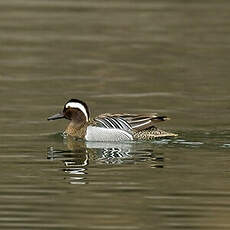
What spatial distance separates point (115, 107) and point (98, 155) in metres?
3.37

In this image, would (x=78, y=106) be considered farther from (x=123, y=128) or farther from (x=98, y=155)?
(x=98, y=155)

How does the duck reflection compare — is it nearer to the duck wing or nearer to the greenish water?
the greenish water

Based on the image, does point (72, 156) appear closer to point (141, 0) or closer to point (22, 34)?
point (22, 34)

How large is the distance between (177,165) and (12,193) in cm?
234

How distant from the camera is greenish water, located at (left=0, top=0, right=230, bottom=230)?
1260 cm

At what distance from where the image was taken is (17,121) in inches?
697

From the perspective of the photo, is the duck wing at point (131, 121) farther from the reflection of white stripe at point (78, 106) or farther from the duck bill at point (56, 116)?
the duck bill at point (56, 116)

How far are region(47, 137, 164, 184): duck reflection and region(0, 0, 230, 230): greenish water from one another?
20mm

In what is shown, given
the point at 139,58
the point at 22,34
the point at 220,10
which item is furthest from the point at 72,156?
the point at 220,10

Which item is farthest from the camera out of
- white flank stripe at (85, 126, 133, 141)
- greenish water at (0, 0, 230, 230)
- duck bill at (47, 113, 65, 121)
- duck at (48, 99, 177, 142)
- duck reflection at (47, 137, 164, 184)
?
duck bill at (47, 113, 65, 121)

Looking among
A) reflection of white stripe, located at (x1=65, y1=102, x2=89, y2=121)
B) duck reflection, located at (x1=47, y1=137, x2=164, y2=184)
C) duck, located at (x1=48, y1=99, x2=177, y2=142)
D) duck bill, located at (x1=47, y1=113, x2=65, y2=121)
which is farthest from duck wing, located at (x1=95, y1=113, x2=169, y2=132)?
duck bill, located at (x1=47, y1=113, x2=65, y2=121)

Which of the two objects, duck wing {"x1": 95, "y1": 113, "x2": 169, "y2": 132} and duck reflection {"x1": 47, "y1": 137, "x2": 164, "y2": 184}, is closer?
duck reflection {"x1": 47, "y1": 137, "x2": 164, "y2": 184}

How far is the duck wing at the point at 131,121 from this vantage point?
54.1 feet

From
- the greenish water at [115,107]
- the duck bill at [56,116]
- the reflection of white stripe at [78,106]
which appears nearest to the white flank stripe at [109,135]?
the greenish water at [115,107]
